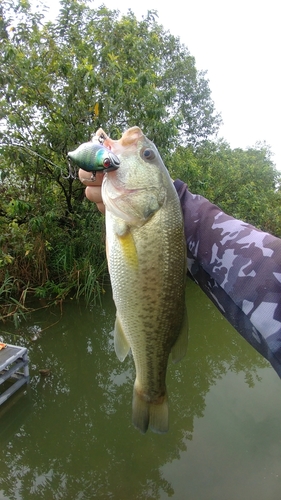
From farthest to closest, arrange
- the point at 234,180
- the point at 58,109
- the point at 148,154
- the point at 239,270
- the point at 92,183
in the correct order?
1. the point at 234,180
2. the point at 58,109
3. the point at 92,183
4. the point at 148,154
5. the point at 239,270

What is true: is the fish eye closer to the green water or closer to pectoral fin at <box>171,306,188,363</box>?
pectoral fin at <box>171,306,188,363</box>

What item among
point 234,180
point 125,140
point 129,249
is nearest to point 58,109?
point 125,140

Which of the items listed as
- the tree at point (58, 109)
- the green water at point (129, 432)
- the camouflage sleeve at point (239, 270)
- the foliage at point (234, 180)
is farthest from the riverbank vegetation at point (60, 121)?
the camouflage sleeve at point (239, 270)

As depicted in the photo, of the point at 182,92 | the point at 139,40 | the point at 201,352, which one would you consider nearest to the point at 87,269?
the point at 201,352

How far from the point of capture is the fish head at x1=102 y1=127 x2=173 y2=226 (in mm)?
1413

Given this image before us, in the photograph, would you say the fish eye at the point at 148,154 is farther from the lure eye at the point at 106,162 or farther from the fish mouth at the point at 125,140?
the lure eye at the point at 106,162

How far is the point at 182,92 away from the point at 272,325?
15284mm

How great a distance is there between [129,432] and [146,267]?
8.87ft

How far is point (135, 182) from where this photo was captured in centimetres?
147

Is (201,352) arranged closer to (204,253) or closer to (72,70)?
(204,253)

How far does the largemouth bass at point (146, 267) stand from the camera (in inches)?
53.4

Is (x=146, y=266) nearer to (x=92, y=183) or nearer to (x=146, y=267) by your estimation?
(x=146, y=267)

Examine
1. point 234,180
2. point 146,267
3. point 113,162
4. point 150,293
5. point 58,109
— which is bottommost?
point 234,180

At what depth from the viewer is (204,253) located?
1.44 meters
